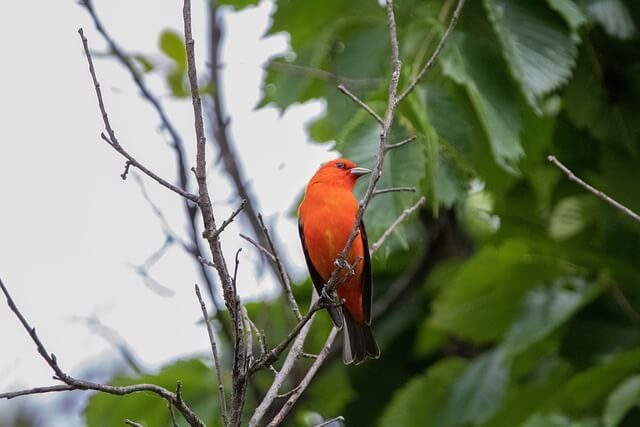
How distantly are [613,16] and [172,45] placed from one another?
2528mm

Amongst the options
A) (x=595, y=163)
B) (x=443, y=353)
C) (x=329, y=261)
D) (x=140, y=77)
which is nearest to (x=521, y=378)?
(x=443, y=353)

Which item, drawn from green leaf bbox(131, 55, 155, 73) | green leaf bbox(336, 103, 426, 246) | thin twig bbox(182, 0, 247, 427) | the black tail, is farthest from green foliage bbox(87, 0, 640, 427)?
thin twig bbox(182, 0, 247, 427)

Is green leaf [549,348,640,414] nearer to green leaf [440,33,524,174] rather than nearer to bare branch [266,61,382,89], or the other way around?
green leaf [440,33,524,174]

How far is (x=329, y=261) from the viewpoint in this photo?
17.9ft

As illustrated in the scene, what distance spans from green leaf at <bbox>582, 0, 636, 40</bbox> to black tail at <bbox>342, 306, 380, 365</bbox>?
207cm

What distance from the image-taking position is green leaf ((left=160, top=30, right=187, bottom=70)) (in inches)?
234

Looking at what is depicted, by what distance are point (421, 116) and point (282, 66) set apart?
4.27 feet

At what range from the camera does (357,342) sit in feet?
17.4

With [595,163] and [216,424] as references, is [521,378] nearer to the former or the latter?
[595,163]

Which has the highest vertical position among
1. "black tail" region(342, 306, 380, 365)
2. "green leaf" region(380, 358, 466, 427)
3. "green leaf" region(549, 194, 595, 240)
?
"black tail" region(342, 306, 380, 365)

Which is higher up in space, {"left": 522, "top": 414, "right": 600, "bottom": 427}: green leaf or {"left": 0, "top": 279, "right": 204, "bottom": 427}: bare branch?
{"left": 0, "top": 279, "right": 204, "bottom": 427}: bare branch

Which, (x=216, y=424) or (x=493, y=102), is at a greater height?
(x=493, y=102)

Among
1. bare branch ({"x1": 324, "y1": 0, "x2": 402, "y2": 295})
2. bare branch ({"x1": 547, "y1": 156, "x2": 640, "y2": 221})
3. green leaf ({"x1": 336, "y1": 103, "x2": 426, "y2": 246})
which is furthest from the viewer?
green leaf ({"x1": 336, "y1": 103, "x2": 426, "y2": 246})

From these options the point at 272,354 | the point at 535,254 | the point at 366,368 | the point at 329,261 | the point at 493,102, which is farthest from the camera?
the point at 366,368
